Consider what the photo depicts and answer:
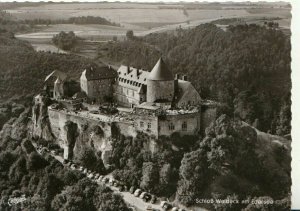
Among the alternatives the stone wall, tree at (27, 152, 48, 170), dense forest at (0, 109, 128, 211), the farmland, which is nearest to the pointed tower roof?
the farmland

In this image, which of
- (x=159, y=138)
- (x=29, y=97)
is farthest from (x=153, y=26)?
(x=29, y=97)

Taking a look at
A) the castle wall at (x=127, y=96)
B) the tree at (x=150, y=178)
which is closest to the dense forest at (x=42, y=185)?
the tree at (x=150, y=178)

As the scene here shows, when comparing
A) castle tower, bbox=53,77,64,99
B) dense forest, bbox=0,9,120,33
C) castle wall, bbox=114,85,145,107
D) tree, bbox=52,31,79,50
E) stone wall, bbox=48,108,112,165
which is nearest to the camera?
stone wall, bbox=48,108,112,165

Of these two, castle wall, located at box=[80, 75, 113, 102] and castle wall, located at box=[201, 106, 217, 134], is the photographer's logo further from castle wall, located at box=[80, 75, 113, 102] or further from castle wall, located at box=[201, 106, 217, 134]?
castle wall, located at box=[201, 106, 217, 134]

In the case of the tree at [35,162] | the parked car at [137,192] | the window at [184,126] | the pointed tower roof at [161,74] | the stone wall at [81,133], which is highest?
the pointed tower roof at [161,74]

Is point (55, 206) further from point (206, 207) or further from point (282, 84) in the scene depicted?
point (282, 84)

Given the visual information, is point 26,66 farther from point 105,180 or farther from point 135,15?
point 105,180

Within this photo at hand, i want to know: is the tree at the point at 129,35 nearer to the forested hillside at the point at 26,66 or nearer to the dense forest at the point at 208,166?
the forested hillside at the point at 26,66
